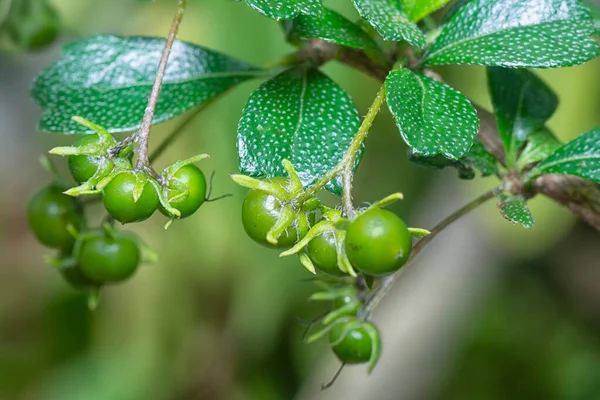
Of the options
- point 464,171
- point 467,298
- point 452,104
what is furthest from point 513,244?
point 452,104

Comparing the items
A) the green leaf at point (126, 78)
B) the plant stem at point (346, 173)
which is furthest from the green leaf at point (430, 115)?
the green leaf at point (126, 78)

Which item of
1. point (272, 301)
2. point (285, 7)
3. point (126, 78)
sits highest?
point (285, 7)

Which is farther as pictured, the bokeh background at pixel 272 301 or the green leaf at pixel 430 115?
the bokeh background at pixel 272 301

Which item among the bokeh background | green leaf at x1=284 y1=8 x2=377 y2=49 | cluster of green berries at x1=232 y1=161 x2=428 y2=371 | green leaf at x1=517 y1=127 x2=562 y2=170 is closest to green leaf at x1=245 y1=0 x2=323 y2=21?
green leaf at x1=284 y1=8 x2=377 y2=49

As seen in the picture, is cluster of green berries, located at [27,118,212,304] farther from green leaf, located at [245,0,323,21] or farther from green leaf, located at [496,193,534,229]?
green leaf, located at [496,193,534,229]

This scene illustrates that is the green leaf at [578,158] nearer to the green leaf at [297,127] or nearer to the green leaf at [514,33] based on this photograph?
the green leaf at [514,33]

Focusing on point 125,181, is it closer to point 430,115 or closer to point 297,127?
point 297,127

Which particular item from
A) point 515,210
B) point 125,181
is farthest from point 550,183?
point 125,181
